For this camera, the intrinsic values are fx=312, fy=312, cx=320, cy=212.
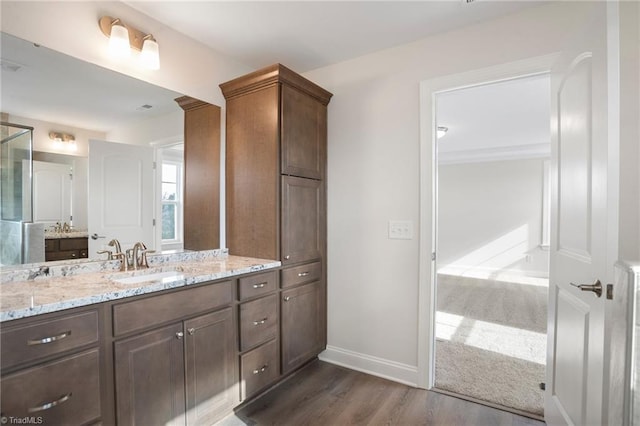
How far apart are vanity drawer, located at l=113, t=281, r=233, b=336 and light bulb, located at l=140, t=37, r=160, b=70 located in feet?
4.52

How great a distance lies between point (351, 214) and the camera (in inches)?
99.8

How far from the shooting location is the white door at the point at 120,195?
1791 mm

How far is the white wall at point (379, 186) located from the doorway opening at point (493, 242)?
0.63ft

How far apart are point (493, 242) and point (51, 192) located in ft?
21.7

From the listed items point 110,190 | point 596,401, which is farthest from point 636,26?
point 110,190

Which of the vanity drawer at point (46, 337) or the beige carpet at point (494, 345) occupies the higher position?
the vanity drawer at point (46, 337)

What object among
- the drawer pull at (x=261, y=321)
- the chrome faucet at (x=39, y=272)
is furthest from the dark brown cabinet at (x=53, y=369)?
the drawer pull at (x=261, y=321)

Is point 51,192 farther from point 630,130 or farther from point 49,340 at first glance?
point 630,130

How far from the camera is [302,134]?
2.33 metres

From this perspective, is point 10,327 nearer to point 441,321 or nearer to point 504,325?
point 441,321

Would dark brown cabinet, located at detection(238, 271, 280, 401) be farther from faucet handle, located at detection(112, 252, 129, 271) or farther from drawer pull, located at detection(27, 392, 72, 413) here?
drawer pull, located at detection(27, 392, 72, 413)

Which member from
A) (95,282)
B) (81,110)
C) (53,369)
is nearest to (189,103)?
(81,110)

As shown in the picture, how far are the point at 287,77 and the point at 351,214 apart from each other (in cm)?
113

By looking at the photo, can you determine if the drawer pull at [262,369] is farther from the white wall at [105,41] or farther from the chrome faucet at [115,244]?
the white wall at [105,41]
